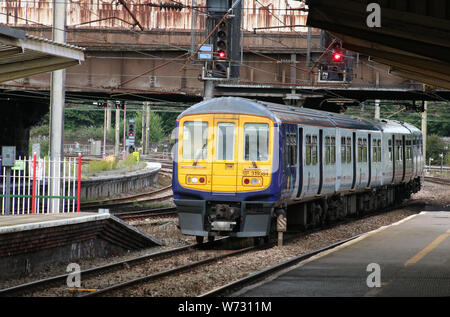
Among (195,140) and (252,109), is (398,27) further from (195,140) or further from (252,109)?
(195,140)

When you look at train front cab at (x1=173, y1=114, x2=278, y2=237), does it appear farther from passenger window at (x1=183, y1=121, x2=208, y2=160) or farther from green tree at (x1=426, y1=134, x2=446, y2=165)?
green tree at (x1=426, y1=134, x2=446, y2=165)

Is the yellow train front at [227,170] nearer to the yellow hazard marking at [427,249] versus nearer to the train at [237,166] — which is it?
the train at [237,166]

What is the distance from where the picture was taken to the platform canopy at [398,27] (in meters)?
10.5

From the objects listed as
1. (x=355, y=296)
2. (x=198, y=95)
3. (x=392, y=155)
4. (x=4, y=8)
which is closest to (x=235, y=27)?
(x=198, y=95)

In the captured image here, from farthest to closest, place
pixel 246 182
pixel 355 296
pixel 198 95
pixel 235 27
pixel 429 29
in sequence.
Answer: pixel 198 95 < pixel 235 27 < pixel 246 182 < pixel 429 29 < pixel 355 296

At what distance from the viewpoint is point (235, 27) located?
22.3 metres

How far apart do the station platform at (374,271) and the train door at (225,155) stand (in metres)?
2.74

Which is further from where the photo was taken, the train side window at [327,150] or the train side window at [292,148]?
the train side window at [327,150]

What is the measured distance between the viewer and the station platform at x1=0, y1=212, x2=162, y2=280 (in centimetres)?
1233

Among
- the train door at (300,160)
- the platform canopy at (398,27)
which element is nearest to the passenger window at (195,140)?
the train door at (300,160)

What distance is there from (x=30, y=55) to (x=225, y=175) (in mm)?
4958

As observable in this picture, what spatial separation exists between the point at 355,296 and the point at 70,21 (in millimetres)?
22309

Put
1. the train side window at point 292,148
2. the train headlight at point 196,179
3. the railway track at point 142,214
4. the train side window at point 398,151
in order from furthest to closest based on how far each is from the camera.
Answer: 1. the train side window at point 398,151
2. the railway track at point 142,214
3. the train side window at point 292,148
4. the train headlight at point 196,179

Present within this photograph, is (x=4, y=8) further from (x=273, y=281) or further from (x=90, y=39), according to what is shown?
(x=273, y=281)
